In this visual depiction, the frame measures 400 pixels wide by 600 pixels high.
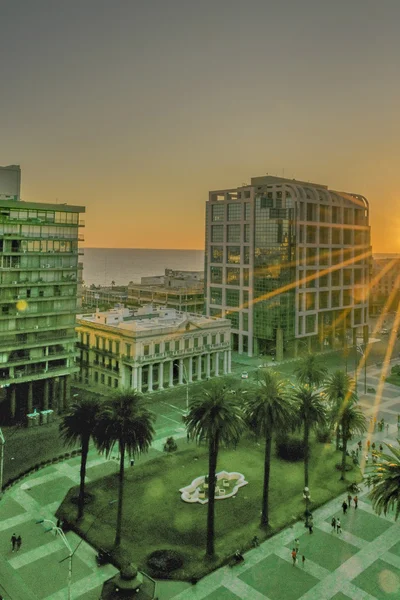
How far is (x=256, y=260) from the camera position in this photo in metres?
128

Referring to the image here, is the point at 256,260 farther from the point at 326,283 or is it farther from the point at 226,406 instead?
the point at 226,406

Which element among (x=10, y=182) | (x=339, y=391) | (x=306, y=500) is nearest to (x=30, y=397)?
(x=10, y=182)

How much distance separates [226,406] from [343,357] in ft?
309

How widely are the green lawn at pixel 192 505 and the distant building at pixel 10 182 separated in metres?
54.1

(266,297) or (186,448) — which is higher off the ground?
(266,297)

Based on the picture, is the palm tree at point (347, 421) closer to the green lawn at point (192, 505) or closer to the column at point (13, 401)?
the green lawn at point (192, 505)

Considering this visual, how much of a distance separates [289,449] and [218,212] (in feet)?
283

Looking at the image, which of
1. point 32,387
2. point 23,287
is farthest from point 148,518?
point 23,287

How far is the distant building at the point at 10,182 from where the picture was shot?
8562 cm

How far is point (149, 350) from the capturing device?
91.8 meters

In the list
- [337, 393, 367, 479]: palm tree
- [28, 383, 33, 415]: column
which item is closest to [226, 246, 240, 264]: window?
[28, 383, 33, 415]: column

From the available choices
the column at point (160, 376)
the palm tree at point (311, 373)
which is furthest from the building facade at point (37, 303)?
the palm tree at point (311, 373)

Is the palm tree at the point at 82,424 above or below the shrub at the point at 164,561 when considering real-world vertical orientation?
above

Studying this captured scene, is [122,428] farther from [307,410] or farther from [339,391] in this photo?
[339,391]
